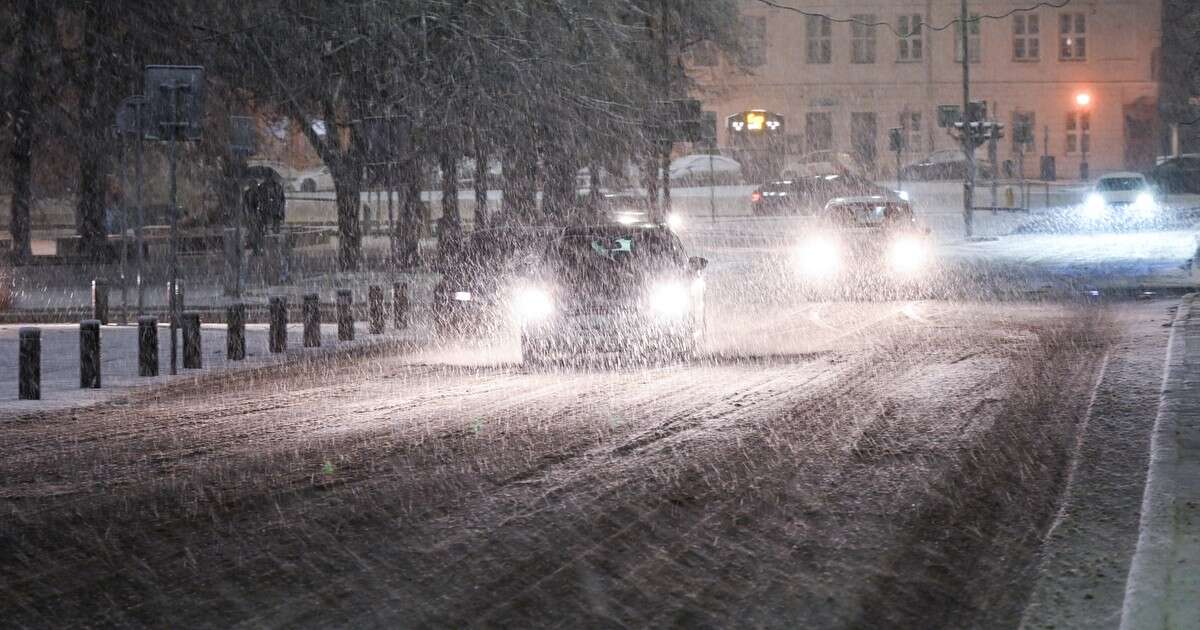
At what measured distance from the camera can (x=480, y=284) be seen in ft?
64.7

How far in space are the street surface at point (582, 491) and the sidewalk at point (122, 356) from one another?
0.54 m

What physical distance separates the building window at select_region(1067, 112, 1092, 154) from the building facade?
0.05m

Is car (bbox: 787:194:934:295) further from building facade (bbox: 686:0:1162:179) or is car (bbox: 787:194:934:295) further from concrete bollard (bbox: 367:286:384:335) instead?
building facade (bbox: 686:0:1162:179)

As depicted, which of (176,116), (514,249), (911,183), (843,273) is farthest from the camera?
(911,183)

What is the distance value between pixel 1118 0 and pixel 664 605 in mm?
75885

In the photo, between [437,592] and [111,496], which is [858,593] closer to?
[437,592]

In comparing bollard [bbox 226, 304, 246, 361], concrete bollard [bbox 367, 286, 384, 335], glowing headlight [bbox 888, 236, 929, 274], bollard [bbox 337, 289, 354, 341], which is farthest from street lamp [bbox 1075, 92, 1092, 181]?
bollard [bbox 226, 304, 246, 361]

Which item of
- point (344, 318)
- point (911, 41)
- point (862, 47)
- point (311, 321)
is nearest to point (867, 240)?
point (344, 318)

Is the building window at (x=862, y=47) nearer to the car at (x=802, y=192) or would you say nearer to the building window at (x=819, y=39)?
the building window at (x=819, y=39)

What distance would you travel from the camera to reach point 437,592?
22.7ft

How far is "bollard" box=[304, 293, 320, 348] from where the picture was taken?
18969mm

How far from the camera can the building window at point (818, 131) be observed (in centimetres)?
7756

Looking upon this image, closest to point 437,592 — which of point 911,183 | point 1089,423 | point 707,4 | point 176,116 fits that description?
point 1089,423

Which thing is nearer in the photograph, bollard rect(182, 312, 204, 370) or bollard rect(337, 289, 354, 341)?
bollard rect(182, 312, 204, 370)
